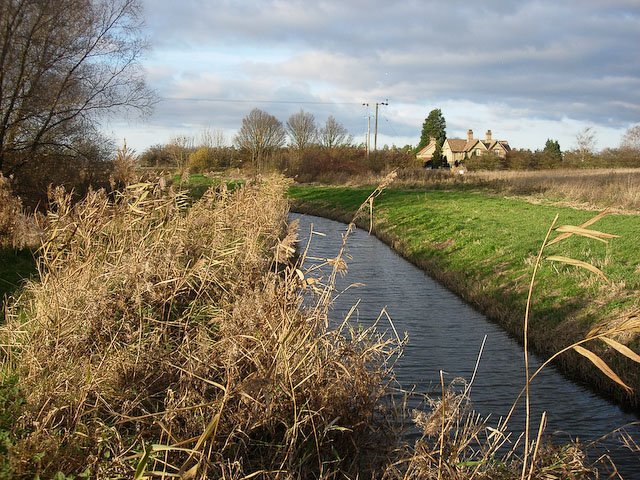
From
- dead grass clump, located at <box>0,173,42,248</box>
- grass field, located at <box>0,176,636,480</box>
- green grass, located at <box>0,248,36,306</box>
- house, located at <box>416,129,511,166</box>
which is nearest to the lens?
grass field, located at <box>0,176,636,480</box>

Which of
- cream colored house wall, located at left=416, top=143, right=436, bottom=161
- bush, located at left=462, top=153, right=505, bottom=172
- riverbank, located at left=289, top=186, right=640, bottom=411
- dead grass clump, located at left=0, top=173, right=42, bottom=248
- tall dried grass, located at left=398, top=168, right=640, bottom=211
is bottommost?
riverbank, located at left=289, top=186, right=640, bottom=411

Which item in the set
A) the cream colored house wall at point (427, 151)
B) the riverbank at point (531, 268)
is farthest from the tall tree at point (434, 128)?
the riverbank at point (531, 268)

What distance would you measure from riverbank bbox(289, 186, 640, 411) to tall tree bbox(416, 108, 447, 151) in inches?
2190

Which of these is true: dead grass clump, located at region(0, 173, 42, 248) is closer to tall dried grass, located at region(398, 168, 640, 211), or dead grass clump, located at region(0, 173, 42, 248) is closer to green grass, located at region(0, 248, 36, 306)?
green grass, located at region(0, 248, 36, 306)

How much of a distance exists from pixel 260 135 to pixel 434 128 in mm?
32597

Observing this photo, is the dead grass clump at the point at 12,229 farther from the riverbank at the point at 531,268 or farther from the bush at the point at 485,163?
the bush at the point at 485,163

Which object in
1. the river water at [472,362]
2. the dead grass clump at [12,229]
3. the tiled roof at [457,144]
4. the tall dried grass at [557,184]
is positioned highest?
the tiled roof at [457,144]

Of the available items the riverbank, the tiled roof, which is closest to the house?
the tiled roof

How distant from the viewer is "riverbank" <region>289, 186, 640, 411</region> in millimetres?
7695

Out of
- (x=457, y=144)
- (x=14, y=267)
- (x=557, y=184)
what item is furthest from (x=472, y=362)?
(x=457, y=144)

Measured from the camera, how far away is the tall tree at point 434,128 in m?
76.7

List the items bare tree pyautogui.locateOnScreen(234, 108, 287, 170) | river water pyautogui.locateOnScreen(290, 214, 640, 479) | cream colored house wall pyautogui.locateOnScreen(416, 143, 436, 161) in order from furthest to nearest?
1. cream colored house wall pyautogui.locateOnScreen(416, 143, 436, 161)
2. bare tree pyautogui.locateOnScreen(234, 108, 287, 170)
3. river water pyautogui.locateOnScreen(290, 214, 640, 479)

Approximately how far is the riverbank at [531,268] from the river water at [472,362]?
11.0 inches

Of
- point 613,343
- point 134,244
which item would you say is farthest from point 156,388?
point 613,343
